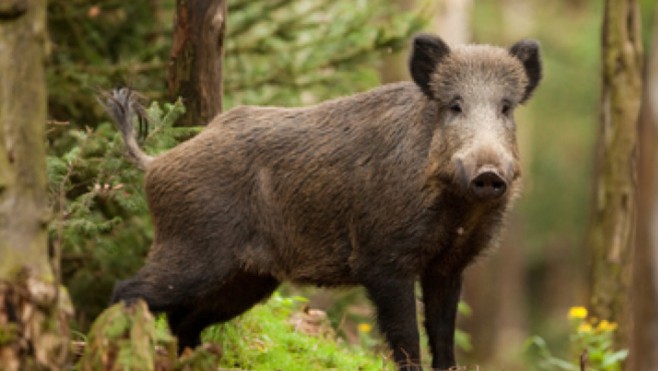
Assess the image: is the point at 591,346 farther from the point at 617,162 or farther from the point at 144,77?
the point at 144,77

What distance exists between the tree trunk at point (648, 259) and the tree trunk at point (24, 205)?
271 inches

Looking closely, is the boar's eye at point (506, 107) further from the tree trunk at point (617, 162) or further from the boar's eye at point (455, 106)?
the tree trunk at point (617, 162)

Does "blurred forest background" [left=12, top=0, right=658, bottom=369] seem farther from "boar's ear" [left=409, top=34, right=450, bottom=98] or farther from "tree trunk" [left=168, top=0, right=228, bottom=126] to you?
"boar's ear" [left=409, top=34, right=450, bottom=98]

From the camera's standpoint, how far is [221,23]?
7.87m

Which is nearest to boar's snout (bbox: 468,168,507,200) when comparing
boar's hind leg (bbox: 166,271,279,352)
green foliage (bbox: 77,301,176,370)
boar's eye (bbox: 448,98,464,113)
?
boar's eye (bbox: 448,98,464,113)

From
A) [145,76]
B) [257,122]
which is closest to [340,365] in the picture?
[257,122]

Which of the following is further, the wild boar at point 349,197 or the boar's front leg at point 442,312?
the boar's front leg at point 442,312

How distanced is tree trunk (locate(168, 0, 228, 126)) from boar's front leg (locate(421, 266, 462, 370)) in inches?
78.7

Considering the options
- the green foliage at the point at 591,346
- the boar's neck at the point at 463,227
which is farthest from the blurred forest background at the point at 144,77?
the green foliage at the point at 591,346

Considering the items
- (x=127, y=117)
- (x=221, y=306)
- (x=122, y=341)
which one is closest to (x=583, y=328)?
(x=221, y=306)

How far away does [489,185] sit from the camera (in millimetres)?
5988

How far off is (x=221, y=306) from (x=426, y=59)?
6.46 feet

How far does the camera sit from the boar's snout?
235 inches

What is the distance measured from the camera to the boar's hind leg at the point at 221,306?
7234mm
